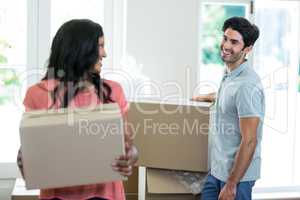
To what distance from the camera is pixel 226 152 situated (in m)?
1.79

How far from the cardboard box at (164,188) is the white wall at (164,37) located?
2.45 ft

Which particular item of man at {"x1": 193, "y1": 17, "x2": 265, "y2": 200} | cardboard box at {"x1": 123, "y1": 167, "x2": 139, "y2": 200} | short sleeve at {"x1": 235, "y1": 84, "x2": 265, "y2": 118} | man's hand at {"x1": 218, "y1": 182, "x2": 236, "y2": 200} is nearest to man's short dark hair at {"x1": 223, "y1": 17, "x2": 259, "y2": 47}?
man at {"x1": 193, "y1": 17, "x2": 265, "y2": 200}

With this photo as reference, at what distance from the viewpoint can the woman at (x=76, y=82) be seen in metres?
1.24

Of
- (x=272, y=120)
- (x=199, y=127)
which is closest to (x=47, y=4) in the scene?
(x=199, y=127)

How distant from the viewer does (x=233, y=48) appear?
1812 millimetres

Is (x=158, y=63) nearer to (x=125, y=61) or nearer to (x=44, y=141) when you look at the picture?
(x=125, y=61)

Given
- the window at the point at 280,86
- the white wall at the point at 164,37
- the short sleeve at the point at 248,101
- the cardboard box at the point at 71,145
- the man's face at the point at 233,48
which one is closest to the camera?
the cardboard box at the point at 71,145

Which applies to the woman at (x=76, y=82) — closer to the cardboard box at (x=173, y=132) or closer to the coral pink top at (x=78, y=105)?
the coral pink top at (x=78, y=105)

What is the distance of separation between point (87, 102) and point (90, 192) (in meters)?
0.29

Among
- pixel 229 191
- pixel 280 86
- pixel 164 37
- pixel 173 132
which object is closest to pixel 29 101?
pixel 173 132

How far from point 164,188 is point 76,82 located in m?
0.85

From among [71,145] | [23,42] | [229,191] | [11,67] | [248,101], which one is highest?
[23,42]

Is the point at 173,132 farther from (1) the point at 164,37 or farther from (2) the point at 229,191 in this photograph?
(1) the point at 164,37

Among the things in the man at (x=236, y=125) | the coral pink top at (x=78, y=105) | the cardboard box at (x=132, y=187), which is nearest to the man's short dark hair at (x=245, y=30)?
the man at (x=236, y=125)
